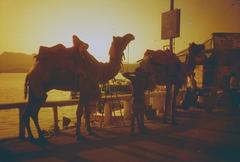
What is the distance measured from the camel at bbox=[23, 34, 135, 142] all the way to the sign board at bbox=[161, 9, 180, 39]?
8862 millimetres

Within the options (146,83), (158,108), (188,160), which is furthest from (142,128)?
(158,108)

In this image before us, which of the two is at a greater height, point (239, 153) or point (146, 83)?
point (146, 83)

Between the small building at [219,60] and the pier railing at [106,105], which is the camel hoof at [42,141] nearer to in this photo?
the pier railing at [106,105]

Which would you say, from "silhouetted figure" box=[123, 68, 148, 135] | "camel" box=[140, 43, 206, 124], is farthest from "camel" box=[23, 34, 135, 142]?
"camel" box=[140, 43, 206, 124]

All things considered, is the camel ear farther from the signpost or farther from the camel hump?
the signpost

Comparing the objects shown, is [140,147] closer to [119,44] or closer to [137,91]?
[137,91]

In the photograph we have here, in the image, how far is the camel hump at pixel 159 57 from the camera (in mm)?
10195

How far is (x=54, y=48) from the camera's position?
8141mm

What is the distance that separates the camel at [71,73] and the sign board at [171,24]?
29.1ft

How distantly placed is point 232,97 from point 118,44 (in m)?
7.46

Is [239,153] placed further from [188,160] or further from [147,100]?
[147,100]

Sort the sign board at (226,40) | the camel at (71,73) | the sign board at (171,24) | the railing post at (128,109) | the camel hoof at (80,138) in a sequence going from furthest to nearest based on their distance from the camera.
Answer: the sign board at (226,40) → the sign board at (171,24) → the railing post at (128,109) → the camel hoof at (80,138) → the camel at (71,73)

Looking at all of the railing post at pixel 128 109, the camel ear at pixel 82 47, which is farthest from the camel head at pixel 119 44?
the railing post at pixel 128 109

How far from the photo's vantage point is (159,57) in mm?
10305
